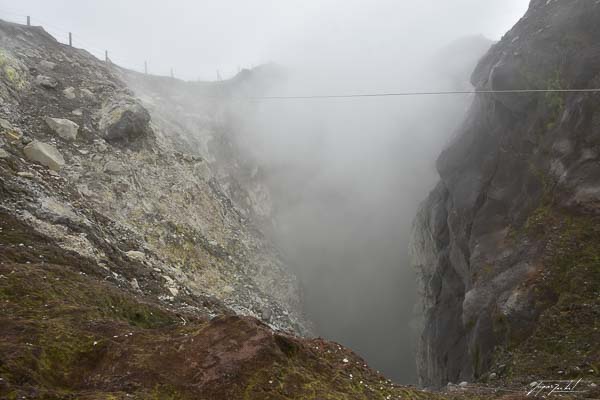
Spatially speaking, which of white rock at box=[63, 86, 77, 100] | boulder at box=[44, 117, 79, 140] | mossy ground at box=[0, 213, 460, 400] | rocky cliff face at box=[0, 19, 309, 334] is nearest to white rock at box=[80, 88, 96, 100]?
rocky cliff face at box=[0, 19, 309, 334]

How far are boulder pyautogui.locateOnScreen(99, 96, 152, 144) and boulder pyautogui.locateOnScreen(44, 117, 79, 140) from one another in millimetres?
1818

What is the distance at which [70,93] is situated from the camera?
981 inches

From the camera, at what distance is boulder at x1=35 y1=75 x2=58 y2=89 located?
23891mm

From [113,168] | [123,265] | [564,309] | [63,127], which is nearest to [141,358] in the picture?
[123,265]

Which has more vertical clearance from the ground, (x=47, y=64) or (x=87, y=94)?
(x=47, y=64)

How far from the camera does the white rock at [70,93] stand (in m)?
24.7

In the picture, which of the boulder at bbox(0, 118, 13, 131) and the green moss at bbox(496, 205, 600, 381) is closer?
the green moss at bbox(496, 205, 600, 381)

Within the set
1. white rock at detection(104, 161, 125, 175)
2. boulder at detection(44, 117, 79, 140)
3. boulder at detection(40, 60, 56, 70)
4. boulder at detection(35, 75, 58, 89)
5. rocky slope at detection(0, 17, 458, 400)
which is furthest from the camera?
boulder at detection(40, 60, 56, 70)

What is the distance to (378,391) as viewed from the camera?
8586mm

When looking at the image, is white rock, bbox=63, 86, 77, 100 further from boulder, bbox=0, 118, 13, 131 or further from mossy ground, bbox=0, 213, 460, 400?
mossy ground, bbox=0, 213, 460, 400

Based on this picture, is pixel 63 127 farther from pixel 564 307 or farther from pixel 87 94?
pixel 564 307

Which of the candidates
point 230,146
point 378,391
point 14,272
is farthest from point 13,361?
point 230,146

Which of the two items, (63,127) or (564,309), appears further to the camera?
(63,127)

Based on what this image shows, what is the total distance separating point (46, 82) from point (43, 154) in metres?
8.20
